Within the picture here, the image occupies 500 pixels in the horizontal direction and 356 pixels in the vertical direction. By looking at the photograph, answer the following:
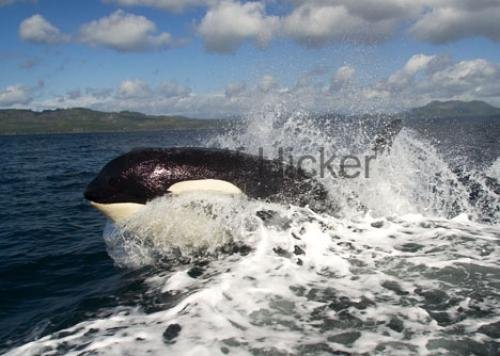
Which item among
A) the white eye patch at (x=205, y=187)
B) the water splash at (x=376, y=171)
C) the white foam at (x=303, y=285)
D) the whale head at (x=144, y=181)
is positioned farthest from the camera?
the water splash at (x=376, y=171)

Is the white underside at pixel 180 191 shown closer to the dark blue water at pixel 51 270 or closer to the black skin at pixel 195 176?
the black skin at pixel 195 176

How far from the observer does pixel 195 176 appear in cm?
1029

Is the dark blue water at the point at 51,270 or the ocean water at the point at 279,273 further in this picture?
the dark blue water at the point at 51,270

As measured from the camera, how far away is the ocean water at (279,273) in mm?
5957

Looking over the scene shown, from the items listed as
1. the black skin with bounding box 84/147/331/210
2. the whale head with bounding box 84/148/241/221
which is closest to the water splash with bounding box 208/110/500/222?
the black skin with bounding box 84/147/331/210

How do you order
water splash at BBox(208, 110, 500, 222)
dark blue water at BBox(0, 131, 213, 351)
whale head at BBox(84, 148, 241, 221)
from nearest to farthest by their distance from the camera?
1. dark blue water at BBox(0, 131, 213, 351)
2. whale head at BBox(84, 148, 241, 221)
3. water splash at BBox(208, 110, 500, 222)

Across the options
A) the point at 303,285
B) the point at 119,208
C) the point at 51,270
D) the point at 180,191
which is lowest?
the point at 51,270

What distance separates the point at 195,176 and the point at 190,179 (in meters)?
0.14

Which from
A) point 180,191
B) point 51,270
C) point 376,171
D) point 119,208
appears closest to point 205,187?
point 180,191

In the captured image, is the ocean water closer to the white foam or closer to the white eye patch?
the white foam

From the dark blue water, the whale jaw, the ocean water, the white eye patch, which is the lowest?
the dark blue water

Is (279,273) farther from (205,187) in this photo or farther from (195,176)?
(195,176)

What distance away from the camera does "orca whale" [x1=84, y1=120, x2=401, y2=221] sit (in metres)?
9.90

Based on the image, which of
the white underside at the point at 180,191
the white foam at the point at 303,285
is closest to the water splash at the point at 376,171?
the white foam at the point at 303,285
